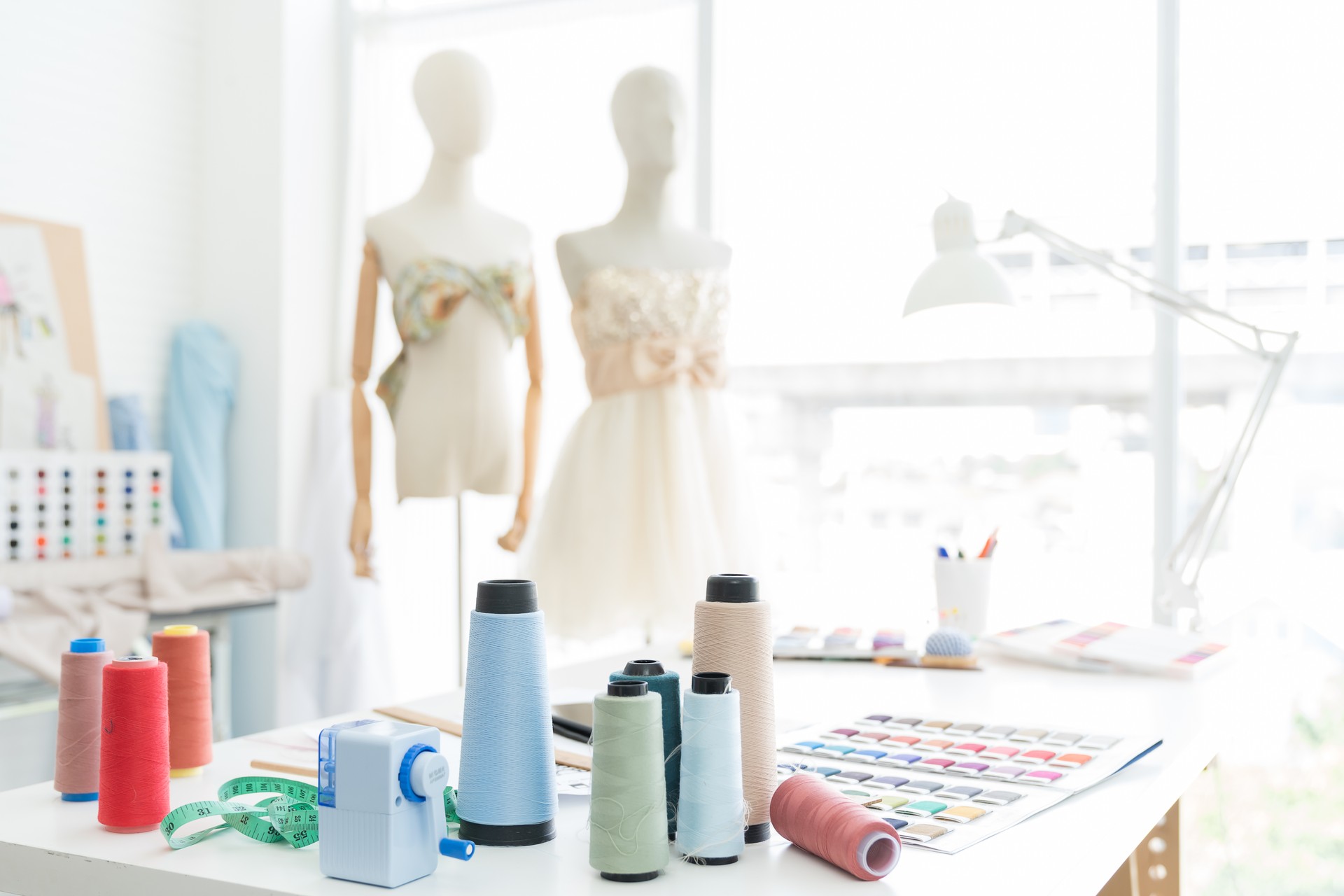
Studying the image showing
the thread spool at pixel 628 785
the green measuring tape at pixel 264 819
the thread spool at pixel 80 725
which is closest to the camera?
the thread spool at pixel 628 785

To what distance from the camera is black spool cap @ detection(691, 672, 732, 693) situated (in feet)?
2.90

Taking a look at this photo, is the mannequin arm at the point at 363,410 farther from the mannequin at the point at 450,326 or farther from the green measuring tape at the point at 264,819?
the green measuring tape at the point at 264,819

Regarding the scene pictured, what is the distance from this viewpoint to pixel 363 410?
2.81 meters

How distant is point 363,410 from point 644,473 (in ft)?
2.35

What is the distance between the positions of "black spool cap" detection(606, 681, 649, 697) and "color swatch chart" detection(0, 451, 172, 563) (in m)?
2.28

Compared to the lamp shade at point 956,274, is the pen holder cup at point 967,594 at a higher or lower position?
lower

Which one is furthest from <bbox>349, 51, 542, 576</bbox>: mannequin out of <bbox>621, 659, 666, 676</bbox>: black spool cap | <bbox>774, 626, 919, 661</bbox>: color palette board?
<bbox>621, 659, 666, 676</bbox>: black spool cap

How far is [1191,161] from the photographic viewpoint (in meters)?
2.98

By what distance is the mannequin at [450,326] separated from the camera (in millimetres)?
2721

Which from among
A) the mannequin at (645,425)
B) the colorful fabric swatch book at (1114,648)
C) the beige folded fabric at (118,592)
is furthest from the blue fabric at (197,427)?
the colorful fabric swatch book at (1114,648)

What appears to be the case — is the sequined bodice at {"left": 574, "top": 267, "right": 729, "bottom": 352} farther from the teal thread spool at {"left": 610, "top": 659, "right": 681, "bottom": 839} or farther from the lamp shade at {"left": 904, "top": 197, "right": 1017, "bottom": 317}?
the teal thread spool at {"left": 610, "top": 659, "right": 681, "bottom": 839}

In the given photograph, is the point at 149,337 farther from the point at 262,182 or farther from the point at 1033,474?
the point at 1033,474

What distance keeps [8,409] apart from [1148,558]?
2.97 m

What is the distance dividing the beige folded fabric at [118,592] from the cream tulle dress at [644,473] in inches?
31.5
